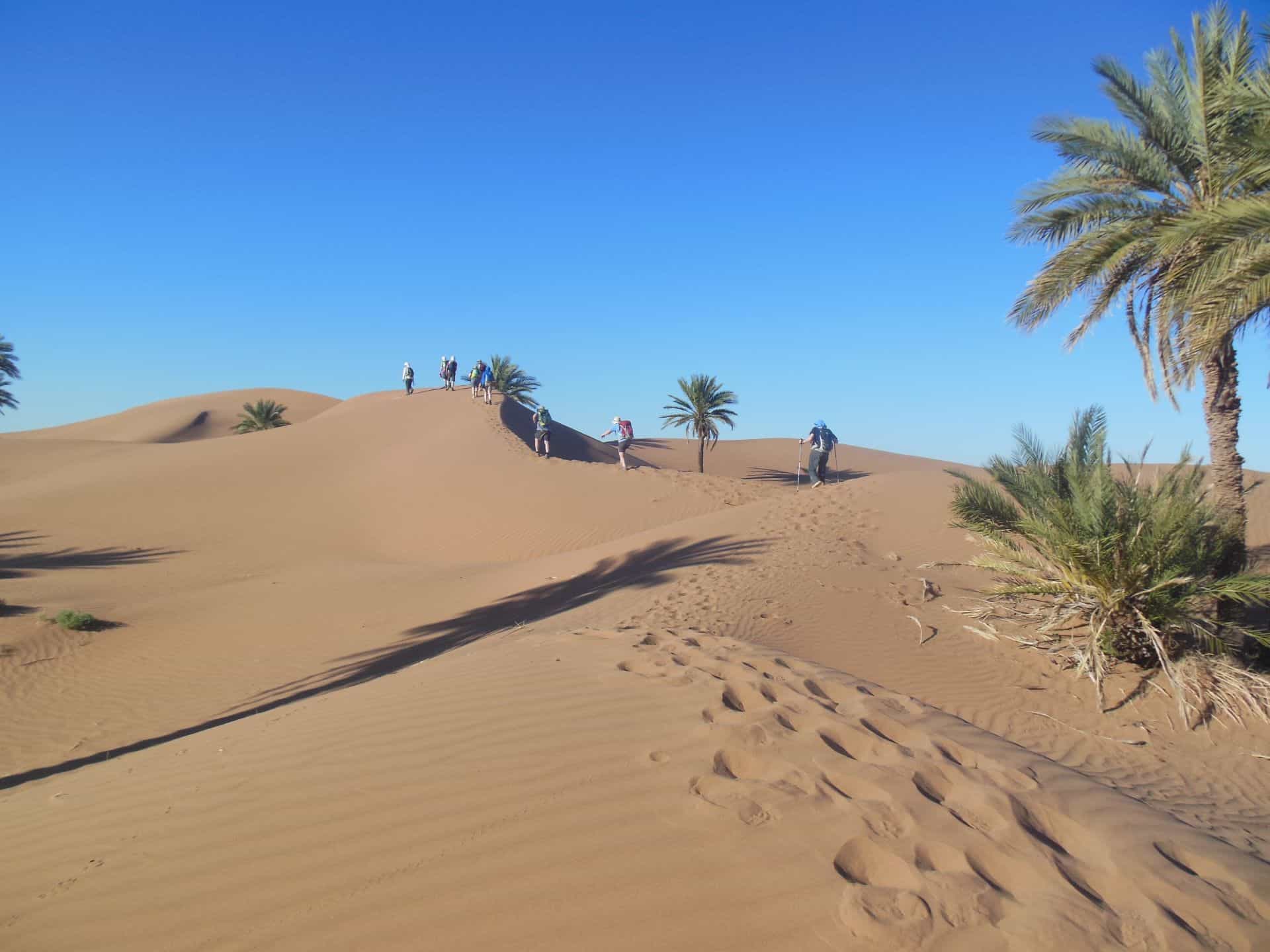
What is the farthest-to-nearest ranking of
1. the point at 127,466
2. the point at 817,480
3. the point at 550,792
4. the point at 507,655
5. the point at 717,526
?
the point at 127,466
the point at 817,480
the point at 717,526
the point at 507,655
the point at 550,792

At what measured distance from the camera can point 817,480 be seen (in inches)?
642

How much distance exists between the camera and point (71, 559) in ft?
52.8

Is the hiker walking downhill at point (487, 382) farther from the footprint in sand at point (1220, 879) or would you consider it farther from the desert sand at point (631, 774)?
the footprint in sand at point (1220, 879)

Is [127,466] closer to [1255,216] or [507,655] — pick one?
[507,655]

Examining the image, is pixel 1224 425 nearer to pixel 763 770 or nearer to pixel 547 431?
pixel 763 770

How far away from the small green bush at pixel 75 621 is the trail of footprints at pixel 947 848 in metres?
11.5

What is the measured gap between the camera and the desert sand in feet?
9.24

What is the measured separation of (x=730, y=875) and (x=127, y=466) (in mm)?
26927

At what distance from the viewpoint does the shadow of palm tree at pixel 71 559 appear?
597 inches

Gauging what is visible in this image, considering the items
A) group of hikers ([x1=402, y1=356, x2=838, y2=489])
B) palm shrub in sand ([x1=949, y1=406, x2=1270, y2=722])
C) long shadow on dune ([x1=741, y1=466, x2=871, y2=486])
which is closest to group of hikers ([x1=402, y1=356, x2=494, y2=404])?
group of hikers ([x1=402, y1=356, x2=838, y2=489])

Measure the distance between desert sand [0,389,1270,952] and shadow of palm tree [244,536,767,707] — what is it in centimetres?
9

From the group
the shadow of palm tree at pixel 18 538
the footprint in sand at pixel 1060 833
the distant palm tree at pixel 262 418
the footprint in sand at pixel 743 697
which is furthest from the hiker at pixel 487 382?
the footprint in sand at pixel 1060 833

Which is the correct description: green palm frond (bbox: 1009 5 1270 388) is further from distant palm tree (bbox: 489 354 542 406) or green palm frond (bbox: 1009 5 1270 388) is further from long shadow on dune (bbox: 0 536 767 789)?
distant palm tree (bbox: 489 354 542 406)

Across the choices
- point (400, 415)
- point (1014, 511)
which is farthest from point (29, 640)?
point (400, 415)
